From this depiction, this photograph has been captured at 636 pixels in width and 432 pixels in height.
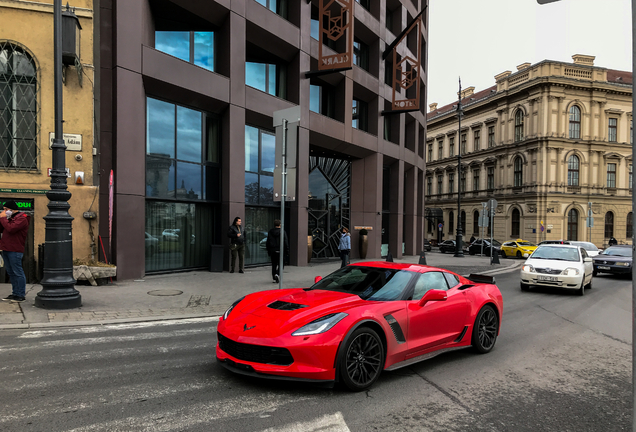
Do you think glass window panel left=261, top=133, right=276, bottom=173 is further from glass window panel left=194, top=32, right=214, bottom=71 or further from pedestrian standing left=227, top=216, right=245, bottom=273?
pedestrian standing left=227, top=216, right=245, bottom=273

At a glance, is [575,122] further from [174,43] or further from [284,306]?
[284,306]

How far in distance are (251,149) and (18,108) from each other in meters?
7.88

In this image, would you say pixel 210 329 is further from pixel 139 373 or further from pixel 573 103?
pixel 573 103

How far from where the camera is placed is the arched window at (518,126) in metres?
50.3

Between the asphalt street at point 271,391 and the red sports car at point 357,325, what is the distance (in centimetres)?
25

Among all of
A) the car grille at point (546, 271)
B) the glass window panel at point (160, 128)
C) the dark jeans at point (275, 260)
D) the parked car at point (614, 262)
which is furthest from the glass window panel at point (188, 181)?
the parked car at point (614, 262)

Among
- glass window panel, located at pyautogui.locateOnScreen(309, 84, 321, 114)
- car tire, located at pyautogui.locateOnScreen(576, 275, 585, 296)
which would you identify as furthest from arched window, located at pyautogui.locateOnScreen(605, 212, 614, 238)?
car tire, located at pyautogui.locateOnScreen(576, 275, 585, 296)

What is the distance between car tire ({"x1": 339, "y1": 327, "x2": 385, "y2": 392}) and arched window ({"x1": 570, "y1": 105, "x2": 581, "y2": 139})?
52130 mm

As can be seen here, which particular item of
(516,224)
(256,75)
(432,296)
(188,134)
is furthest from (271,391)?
(516,224)

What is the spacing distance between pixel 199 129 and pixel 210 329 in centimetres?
981

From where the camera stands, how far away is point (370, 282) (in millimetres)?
5574

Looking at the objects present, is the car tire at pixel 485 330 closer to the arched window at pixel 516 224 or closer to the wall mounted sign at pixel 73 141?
the wall mounted sign at pixel 73 141

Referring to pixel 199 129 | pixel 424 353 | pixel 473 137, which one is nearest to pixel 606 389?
pixel 424 353

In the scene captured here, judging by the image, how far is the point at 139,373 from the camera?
4.86 metres
